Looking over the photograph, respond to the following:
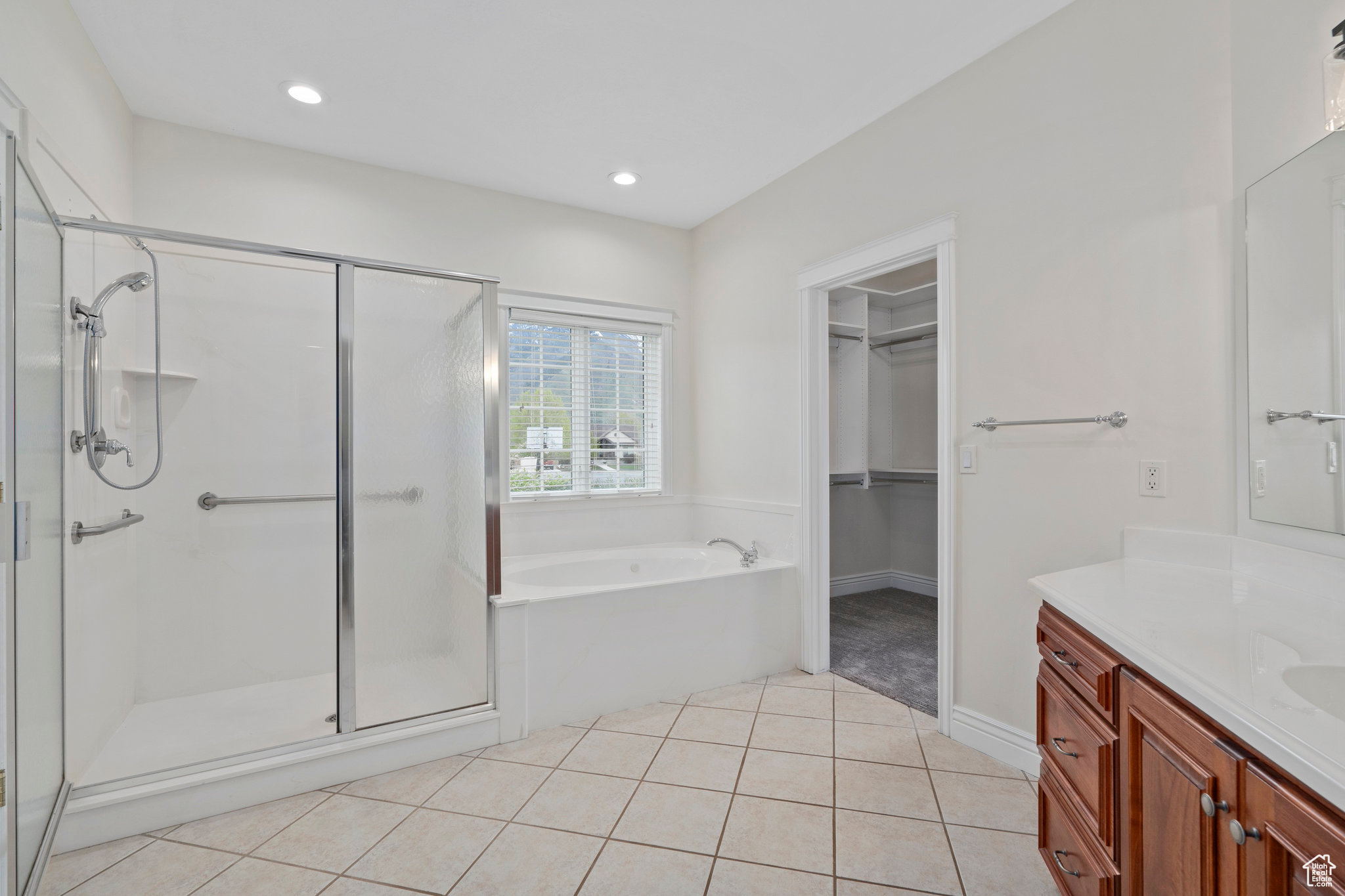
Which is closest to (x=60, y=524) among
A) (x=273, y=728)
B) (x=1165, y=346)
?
(x=273, y=728)

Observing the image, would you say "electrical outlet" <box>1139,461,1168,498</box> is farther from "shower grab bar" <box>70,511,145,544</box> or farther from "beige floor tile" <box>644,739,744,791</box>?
"shower grab bar" <box>70,511,145,544</box>

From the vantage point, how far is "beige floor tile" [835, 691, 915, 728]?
2.63 m

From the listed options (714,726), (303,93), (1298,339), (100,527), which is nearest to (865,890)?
(714,726)

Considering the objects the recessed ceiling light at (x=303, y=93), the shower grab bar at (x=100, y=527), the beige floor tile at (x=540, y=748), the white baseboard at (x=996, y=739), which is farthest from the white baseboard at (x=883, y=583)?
the recessed ceiling light at (x=303, y=93)

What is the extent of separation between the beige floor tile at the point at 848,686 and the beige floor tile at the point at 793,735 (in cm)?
38

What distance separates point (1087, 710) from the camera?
1.28 m

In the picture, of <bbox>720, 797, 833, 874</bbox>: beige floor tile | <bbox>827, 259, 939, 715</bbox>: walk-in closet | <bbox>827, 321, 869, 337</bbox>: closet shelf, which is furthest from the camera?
<bbox>827, 259, 939, 715</bbox>: walk-in closet

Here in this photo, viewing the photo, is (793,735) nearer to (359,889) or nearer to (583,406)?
(359,889)

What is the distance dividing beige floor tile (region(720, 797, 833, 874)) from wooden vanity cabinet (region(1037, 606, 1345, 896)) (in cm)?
59

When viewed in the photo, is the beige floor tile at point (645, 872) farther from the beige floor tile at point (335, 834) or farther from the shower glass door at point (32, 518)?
the shower glass door at point (32, 518)

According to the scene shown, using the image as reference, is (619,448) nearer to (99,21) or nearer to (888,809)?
(888,809)

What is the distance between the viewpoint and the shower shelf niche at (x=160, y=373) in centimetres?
246

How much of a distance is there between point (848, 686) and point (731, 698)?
0.60m

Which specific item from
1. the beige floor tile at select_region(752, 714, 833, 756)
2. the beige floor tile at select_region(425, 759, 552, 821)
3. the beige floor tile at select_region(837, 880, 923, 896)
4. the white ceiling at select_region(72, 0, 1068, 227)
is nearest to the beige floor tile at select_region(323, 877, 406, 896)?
the beige floor tile at select_region(425, 759, 552, 821)
